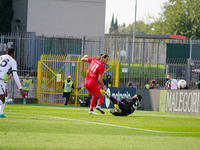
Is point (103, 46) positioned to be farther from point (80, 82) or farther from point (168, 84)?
point (168, 84)

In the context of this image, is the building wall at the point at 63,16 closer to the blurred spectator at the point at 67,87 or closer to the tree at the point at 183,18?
the blurred spectator at the point at 67,87

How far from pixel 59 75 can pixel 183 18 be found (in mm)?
42922

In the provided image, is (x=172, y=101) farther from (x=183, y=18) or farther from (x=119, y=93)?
(x=183, y=18)

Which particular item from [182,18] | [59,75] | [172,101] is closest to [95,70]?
[172,101]

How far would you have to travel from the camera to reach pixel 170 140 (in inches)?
317

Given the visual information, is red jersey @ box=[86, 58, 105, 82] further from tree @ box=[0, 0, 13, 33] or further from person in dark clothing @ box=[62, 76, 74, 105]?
tree @ box=[0, 0, 13, 33]

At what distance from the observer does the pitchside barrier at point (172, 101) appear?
1920cm

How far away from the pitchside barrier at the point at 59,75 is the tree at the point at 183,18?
4065 cm

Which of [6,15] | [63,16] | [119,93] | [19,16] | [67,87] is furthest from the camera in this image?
[63,16]

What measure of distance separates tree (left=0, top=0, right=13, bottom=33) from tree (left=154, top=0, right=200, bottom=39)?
106ft

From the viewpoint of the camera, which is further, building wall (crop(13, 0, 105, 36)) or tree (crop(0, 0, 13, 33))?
tree (crop(0, 0, 13, 33))

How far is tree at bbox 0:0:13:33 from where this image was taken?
1634 inches

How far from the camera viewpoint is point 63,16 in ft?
140

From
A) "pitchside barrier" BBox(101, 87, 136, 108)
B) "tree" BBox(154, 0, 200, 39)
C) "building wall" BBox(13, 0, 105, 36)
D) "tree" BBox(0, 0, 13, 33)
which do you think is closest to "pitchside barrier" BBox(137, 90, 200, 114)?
"pitchside barrier" BBox(101, 87, 136, 108)
